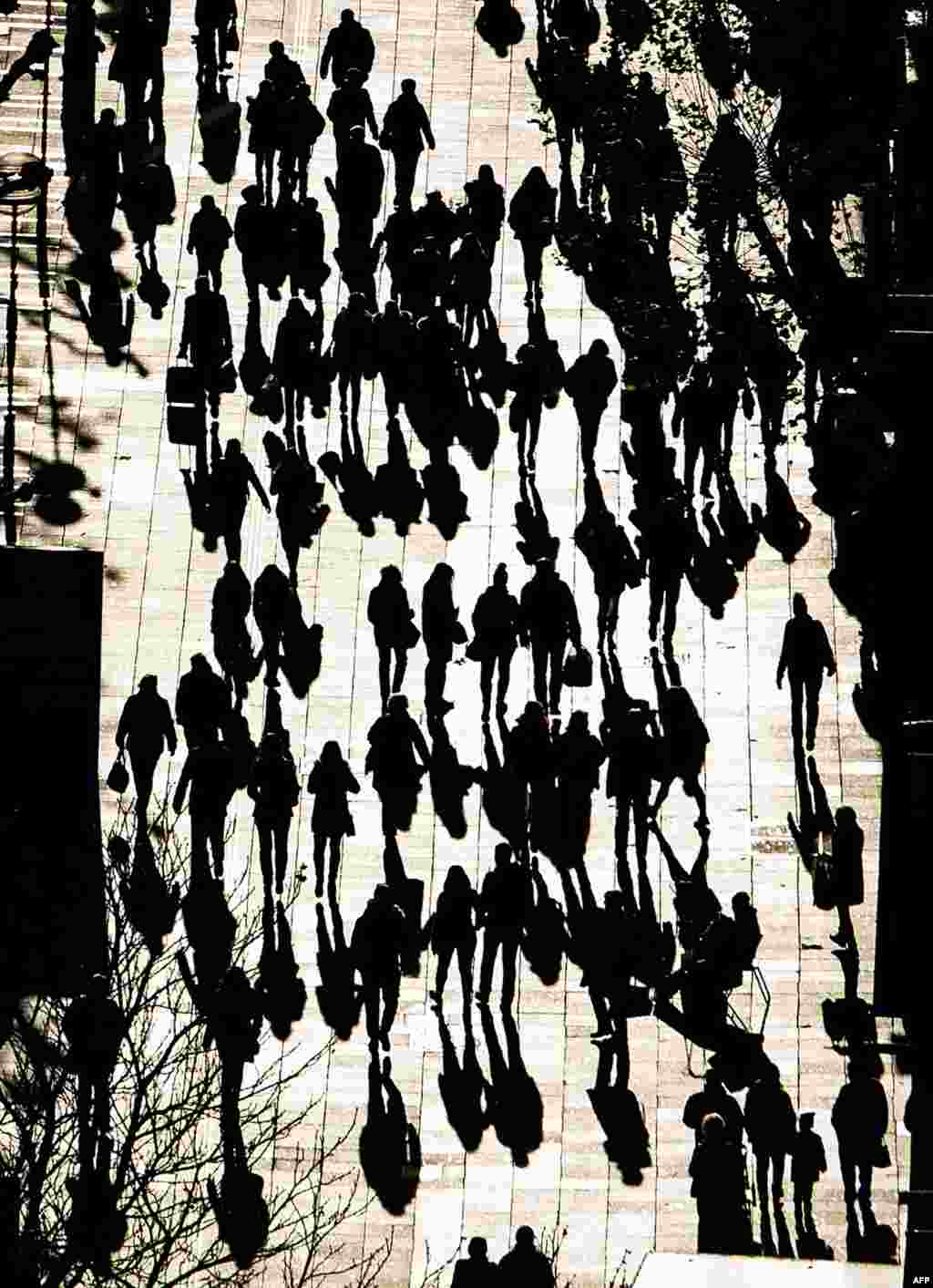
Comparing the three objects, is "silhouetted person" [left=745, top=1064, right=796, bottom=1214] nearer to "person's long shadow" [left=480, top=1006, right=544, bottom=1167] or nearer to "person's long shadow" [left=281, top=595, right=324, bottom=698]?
"person's long shadow" [left=480, top=1006, right=544, bottom=1167]

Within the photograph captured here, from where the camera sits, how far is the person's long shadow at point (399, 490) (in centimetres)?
4494

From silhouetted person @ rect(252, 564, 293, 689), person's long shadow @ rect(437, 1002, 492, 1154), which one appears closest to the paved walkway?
person's long shadow @ rect(437, 1002, 492, 1154)

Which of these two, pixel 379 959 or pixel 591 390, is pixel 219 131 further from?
pixel 379 959

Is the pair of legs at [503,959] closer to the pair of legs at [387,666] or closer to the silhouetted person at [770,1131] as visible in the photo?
the silhouetted person at [770,1131]

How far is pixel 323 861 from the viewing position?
4025 centimetres

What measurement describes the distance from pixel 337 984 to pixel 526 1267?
15.3 feet

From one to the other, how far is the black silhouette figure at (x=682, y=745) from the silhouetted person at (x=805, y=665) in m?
1.05

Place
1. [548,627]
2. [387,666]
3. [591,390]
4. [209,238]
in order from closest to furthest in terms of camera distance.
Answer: [548,627] < [387,666] < [591,390] < [209,238]

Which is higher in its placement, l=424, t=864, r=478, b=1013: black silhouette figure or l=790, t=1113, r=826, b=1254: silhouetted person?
l=424, t=864, r=478, b=1013: black silhouette figure

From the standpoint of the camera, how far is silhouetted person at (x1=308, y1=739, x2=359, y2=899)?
40.1 m

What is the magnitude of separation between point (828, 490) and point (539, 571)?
15.5 ft

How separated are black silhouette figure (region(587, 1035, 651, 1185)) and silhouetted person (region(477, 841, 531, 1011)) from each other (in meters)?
1.28

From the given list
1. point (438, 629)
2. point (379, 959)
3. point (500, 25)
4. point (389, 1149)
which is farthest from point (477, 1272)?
point (500, 25)

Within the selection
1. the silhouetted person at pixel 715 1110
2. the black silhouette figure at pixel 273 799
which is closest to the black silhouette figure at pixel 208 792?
the black silhouette figure at pixel 273 799
